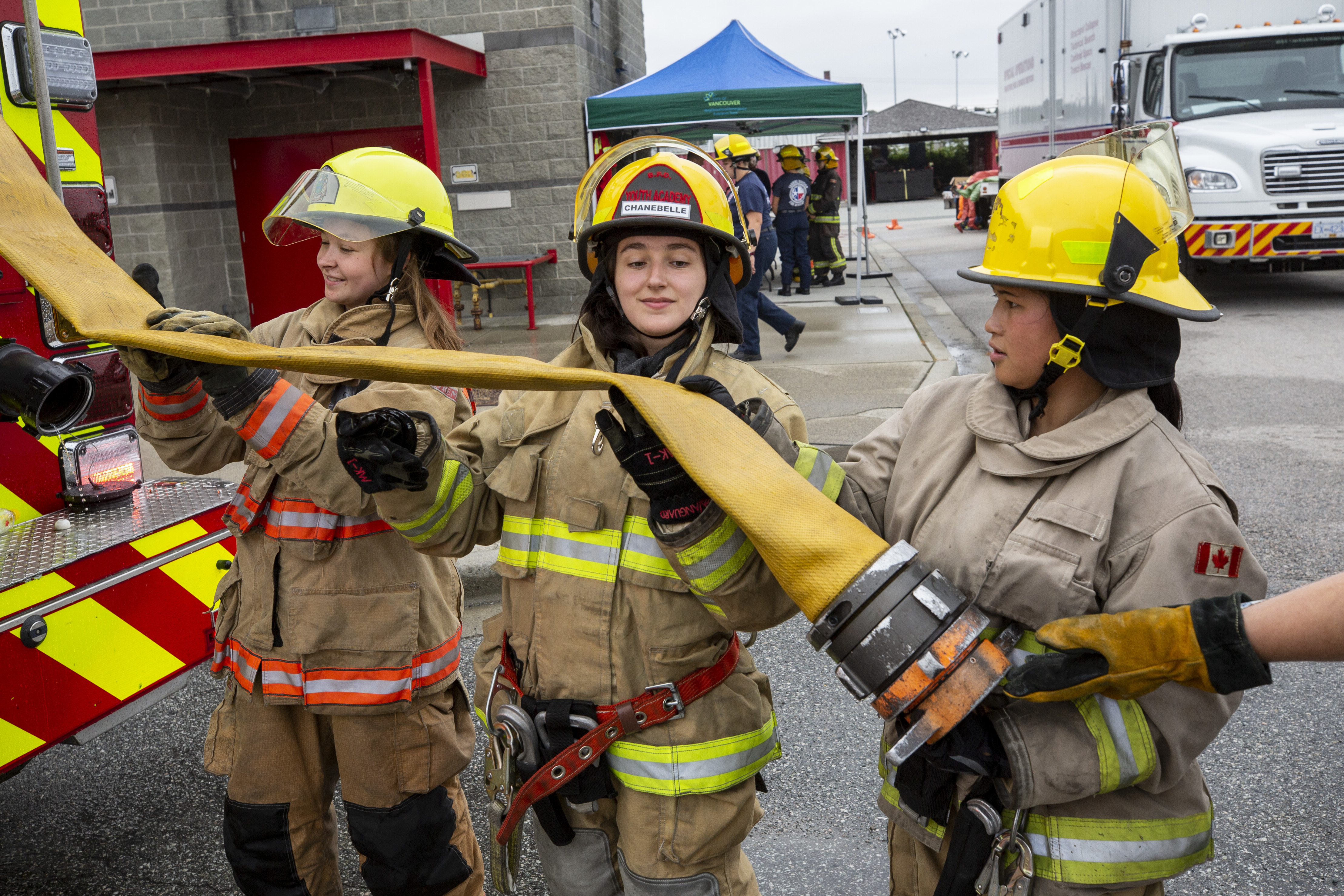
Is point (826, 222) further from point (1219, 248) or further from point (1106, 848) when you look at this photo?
point (1106, 848)

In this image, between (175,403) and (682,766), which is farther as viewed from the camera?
(175,403)

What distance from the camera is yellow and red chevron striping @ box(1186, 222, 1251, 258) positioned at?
10.6 metres

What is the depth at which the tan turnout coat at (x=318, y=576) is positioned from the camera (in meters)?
2.31

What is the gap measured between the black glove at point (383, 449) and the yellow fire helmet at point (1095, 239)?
1058mm

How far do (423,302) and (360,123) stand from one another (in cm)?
1074

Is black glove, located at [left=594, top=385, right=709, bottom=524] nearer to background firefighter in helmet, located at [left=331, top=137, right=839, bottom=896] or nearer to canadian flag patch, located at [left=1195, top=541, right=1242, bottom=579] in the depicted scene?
background firefighter in helmet, located at [left=331, top=137, right=839, bottom=896]

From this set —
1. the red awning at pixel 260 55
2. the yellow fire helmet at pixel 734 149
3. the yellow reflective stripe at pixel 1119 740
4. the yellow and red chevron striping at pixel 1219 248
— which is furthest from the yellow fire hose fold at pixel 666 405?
the yellow and red chevron striping at pixel 1219 248

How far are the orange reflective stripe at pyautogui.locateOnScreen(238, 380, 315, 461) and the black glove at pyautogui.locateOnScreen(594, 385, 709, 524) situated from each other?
0.73 m

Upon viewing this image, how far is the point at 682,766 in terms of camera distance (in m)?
1.97

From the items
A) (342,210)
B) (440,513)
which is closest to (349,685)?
(440,513)

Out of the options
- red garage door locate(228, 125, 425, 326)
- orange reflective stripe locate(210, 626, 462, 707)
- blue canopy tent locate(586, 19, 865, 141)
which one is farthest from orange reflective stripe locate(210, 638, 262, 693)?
red garage door locate(228, 125, 425, 326)

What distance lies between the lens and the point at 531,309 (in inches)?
468

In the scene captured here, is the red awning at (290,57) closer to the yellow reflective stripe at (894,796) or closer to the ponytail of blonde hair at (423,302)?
the ponytail of blonde hair at (423,302)

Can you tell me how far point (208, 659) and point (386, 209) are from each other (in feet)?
4.99
